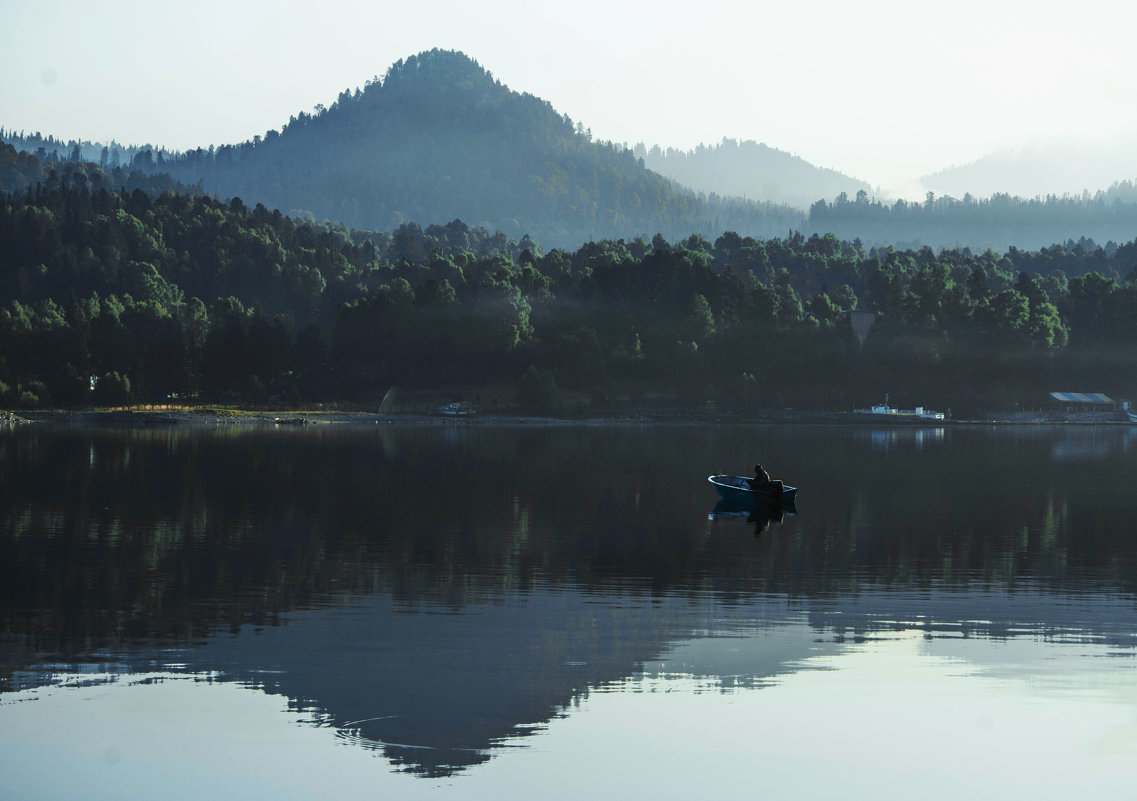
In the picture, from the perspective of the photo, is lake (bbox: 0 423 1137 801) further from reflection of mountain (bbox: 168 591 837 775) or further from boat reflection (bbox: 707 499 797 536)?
boat reflection (bbox: 707 499 797 536)

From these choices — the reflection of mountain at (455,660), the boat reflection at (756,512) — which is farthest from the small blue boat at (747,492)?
the reflection of mountain at (455,660)

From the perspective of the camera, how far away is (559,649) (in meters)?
28.1

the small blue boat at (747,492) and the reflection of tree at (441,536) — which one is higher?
the small blue boat at (747,492)

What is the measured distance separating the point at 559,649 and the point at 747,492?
111 ft

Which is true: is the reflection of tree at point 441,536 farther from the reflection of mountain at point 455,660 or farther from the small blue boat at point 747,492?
the reflection of mountain at point 455,660

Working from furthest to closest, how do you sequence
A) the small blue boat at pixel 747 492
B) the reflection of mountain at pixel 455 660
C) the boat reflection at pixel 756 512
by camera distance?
the small blue boat at pixel 747 492 < the boat reflection at pixel 756 512 < the reflection of mountain at pixel 455 660

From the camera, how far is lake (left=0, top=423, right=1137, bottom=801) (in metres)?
20.2

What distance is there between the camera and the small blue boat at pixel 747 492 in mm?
59750

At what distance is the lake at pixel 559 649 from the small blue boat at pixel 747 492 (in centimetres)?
166

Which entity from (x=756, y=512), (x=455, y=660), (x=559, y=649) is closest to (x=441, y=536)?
(x=756, y=512)

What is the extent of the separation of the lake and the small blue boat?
65.4 inches

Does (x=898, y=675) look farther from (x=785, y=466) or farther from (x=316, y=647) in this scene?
(x=785, y=466)

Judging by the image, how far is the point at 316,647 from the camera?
1097 inches

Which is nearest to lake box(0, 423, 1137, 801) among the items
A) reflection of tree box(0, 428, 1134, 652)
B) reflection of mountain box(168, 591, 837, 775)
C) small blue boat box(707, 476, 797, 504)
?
reflection of mountain box(168, 591, 837, 775)
